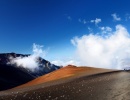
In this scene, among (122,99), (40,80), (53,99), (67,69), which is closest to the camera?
(122,99)

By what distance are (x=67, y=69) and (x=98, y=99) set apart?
5970 centimetres

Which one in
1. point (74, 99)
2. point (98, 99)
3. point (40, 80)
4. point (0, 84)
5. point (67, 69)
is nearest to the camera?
point (98, 99)

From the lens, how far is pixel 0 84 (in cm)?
19850

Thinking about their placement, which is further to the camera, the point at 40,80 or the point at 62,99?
the point at 40,80

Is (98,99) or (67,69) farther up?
(67,69)

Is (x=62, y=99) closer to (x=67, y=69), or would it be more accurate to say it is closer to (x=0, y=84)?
(x=67, y=69)

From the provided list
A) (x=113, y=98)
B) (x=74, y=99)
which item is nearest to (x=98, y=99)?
(x=113, y=98)

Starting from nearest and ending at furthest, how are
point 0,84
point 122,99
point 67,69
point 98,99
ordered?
point 122,99, point 98,99, point 67,69, point 0,84

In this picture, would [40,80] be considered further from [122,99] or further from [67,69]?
[122,99]

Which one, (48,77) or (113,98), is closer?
(113,98)

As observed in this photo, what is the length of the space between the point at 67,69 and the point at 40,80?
1280 centimetres

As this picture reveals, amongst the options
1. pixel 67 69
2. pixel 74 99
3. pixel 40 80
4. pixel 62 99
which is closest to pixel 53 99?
pixel 62 99

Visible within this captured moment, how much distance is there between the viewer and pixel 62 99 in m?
24.9

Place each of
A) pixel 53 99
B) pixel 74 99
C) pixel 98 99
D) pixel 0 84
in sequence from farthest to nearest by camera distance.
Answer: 1. pixel 0 84
2. pixel 53 99
3. pixel 74 99
4. pixel 98 99
